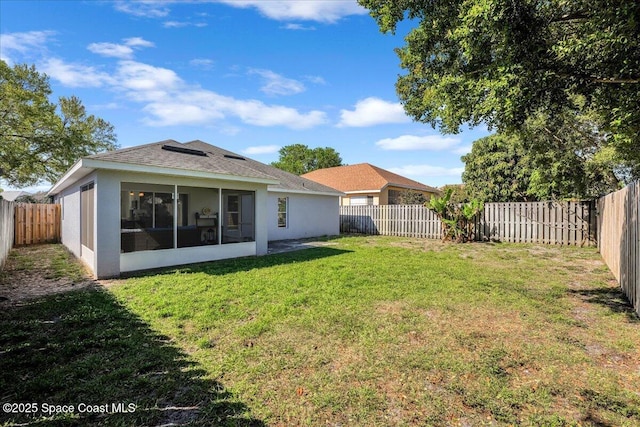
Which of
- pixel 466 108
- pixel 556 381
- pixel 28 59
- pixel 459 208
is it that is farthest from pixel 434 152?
pixel 28 59

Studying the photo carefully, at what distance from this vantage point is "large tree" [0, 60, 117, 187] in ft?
65.7

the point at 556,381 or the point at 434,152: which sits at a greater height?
the point at 434,152

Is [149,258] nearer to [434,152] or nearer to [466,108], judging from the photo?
[466,108]

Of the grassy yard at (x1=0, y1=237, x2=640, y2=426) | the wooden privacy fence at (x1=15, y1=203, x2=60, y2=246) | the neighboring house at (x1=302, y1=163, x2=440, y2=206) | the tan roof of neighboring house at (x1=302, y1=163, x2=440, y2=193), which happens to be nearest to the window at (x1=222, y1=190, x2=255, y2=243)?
the grassy yard at (x1=0, y1=237, x2=640, y2=426)

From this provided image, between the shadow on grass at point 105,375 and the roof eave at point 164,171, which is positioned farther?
the roof eave at point 164,171

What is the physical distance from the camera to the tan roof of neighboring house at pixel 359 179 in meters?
23.1

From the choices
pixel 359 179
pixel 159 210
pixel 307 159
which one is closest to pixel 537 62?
pixel 159 210

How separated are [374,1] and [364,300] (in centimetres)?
587

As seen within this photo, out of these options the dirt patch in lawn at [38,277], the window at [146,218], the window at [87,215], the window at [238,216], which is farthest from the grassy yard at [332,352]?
the window at [238,216]

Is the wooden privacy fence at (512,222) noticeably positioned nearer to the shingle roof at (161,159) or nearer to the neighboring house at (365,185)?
the neighboring house at (365,185)

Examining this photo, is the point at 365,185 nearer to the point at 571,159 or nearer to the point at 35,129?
the point at 571,159

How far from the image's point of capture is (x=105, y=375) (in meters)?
3.09

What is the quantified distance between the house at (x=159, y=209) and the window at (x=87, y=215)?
1.0 inches

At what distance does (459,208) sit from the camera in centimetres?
1477
